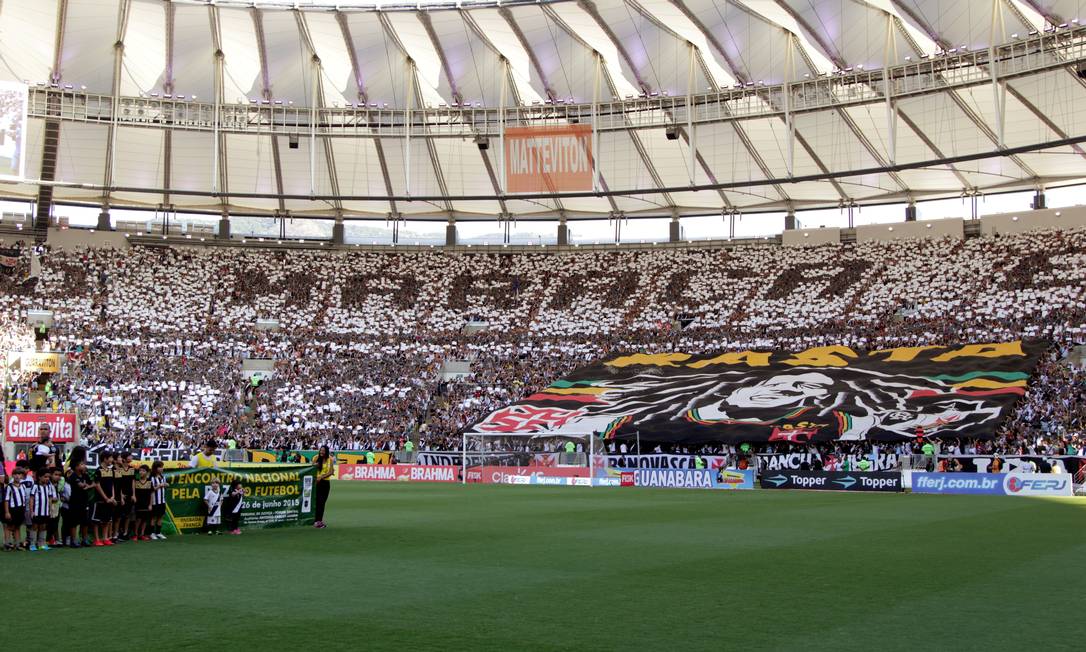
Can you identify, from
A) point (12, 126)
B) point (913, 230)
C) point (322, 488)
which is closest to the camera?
point (322, 488)

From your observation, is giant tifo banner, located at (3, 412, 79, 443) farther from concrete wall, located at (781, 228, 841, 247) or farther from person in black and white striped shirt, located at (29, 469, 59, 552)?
concrete wall, located at (781, 228, 841, 247)

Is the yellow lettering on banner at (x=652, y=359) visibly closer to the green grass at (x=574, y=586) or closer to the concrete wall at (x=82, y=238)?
the concrete wall at (x=82, y=238)

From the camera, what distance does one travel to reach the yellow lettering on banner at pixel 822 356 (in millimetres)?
46906

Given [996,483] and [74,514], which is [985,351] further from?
[74,514]

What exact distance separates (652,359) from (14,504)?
127 ft

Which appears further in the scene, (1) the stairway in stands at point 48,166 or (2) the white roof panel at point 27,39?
(1) the stairway in stands at point 48,166

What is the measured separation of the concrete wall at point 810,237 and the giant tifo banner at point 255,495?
45289 mm

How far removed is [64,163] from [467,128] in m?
20.8

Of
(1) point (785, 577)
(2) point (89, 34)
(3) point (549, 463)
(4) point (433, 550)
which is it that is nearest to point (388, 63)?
(2) point (89, 34)

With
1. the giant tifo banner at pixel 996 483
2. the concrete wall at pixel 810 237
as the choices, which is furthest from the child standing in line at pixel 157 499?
the concrete wall at pixel 810 237

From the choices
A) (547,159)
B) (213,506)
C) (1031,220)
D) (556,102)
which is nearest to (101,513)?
(213,506)

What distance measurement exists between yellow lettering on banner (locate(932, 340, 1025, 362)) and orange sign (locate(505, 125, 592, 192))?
58.0 feet

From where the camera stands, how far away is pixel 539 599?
10.7 metres

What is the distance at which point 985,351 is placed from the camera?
44094mm
